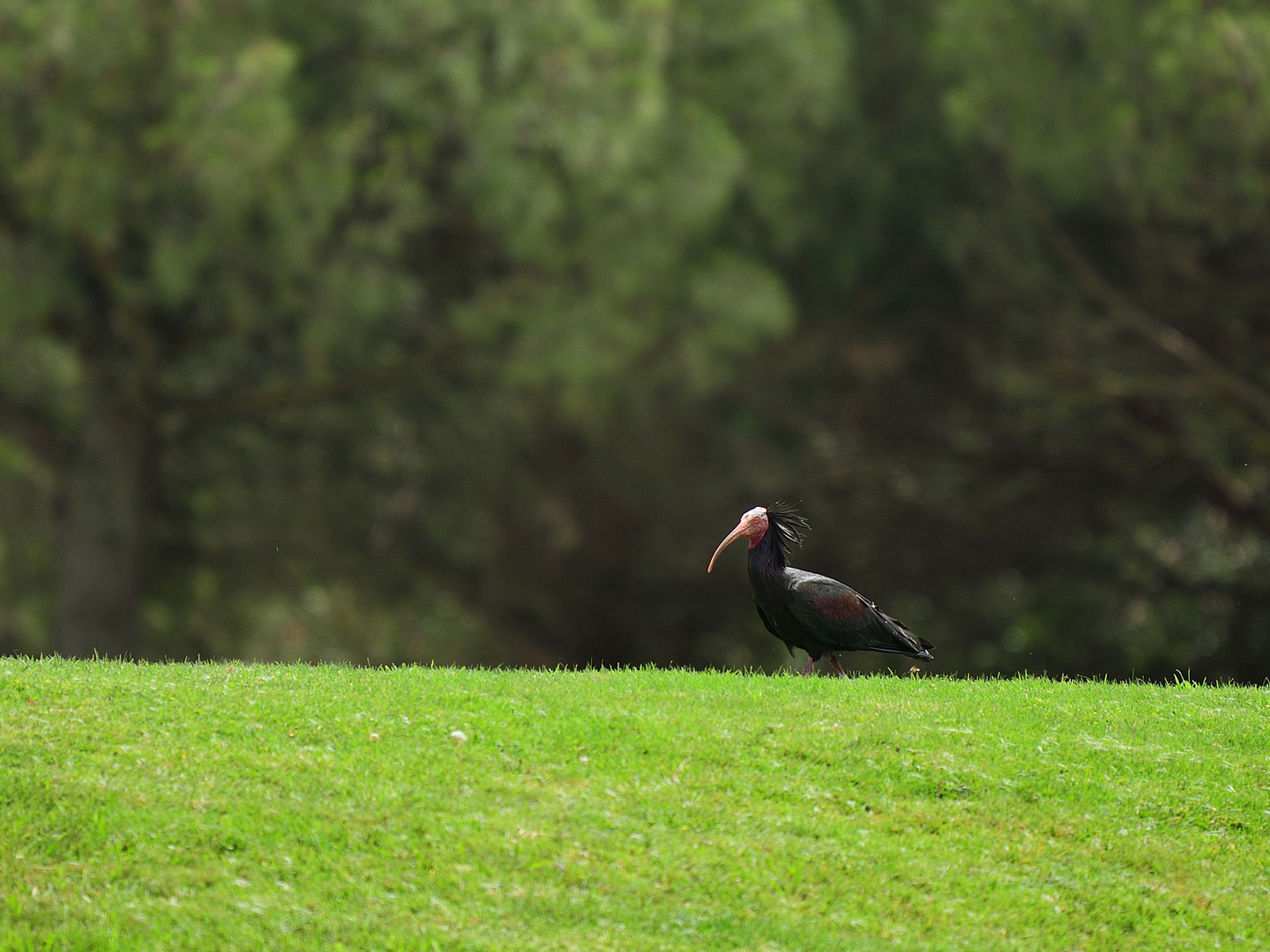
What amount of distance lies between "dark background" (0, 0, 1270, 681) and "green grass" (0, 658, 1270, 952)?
635cm

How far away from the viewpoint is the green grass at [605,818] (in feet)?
19.6

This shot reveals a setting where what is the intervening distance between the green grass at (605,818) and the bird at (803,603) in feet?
1.18

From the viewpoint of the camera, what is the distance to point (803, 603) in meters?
8.53

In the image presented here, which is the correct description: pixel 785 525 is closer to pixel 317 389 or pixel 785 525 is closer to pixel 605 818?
pixel 605 818

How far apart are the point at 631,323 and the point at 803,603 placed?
632 cm

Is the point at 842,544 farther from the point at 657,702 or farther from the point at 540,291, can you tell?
the point at 657,702

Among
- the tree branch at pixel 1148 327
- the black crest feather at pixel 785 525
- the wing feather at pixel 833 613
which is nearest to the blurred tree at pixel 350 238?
the tree branch at pixel 1148 327

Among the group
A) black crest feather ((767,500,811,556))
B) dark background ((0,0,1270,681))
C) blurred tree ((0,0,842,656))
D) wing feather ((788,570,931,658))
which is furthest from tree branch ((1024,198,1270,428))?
wing feather ((788,570,931,658))

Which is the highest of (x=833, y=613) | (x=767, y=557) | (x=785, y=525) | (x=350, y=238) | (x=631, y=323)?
(x=350, y=238)

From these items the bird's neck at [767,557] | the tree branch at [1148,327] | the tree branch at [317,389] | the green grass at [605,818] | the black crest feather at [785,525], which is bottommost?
the green grass at [605,818]

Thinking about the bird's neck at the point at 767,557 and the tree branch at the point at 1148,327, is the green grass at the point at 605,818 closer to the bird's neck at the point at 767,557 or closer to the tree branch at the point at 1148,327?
the bird's neck at the point at 767,557

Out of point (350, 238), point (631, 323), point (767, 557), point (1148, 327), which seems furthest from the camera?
point (1148, 327)

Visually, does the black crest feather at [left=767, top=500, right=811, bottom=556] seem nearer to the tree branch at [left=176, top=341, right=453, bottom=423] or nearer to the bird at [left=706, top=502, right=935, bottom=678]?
the bird at [left=706, top=502, right=935, bottom=678]

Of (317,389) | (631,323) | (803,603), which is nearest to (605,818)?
(803,603)
